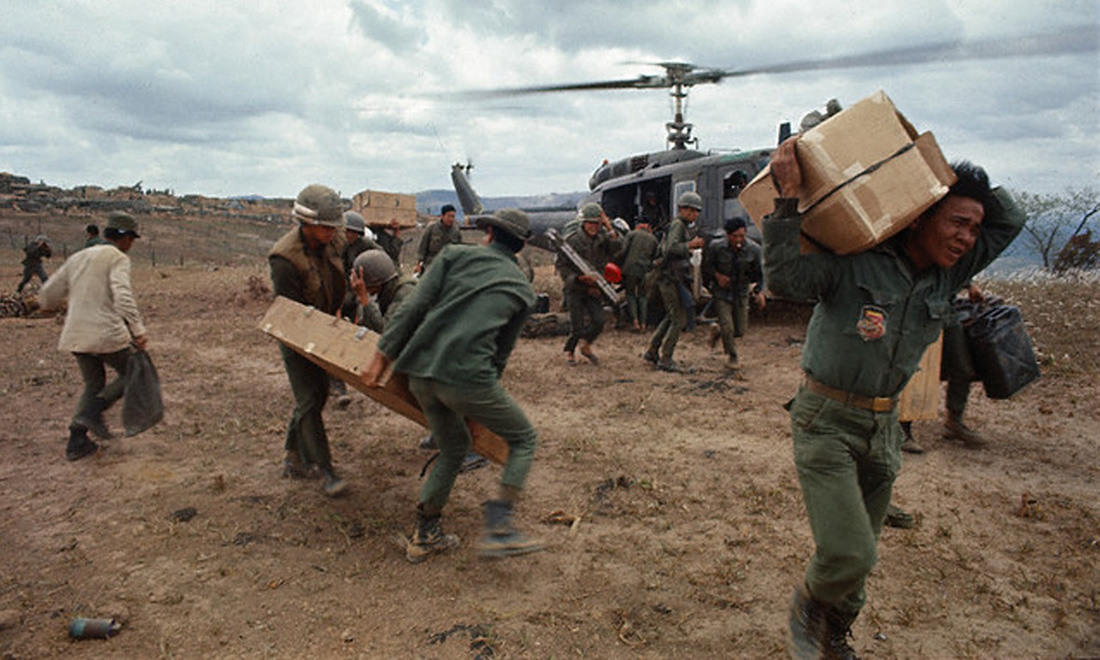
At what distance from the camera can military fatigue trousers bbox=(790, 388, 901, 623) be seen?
7.86 ft

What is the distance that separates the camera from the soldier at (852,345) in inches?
93.7

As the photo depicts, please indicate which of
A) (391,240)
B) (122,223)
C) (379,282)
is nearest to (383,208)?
(391,240)

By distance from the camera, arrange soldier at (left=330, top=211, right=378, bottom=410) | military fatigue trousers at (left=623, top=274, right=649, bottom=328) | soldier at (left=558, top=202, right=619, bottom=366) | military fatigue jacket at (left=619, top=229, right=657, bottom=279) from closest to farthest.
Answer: soldier at (left=330, top=211, right=378, bottom=410)
soldier at (left=558, top=202, right=619, bottom=366)
military fatigue jacket at (left=619, top=229, right=657, bottom=279)
military fatigue trousers at (left=623, top=274, right=649, bottom=328)

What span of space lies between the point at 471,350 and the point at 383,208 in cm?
835

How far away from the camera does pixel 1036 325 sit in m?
9.52

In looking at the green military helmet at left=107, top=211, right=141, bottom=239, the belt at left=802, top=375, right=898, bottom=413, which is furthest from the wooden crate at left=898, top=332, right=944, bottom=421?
the green military helmet at left=107, top=211, right=141, bottom=239

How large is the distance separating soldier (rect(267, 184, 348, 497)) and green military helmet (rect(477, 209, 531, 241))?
118 centimetres

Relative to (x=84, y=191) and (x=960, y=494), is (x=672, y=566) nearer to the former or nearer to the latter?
(x=960, y=494)

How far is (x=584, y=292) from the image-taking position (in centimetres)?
858

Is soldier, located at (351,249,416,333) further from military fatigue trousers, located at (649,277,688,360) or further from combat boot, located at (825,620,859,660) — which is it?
military fatigue trousers, located at (649,277,688,360)

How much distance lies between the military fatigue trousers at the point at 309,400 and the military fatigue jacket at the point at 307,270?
361 mm

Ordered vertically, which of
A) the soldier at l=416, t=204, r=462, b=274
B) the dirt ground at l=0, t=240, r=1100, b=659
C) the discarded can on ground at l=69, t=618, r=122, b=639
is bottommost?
the dirt ground at l=0, t=240, r=1100, b=659

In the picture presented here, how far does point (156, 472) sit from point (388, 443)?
1.66 metres

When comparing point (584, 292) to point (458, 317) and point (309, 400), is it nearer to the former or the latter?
point (309, 400)
